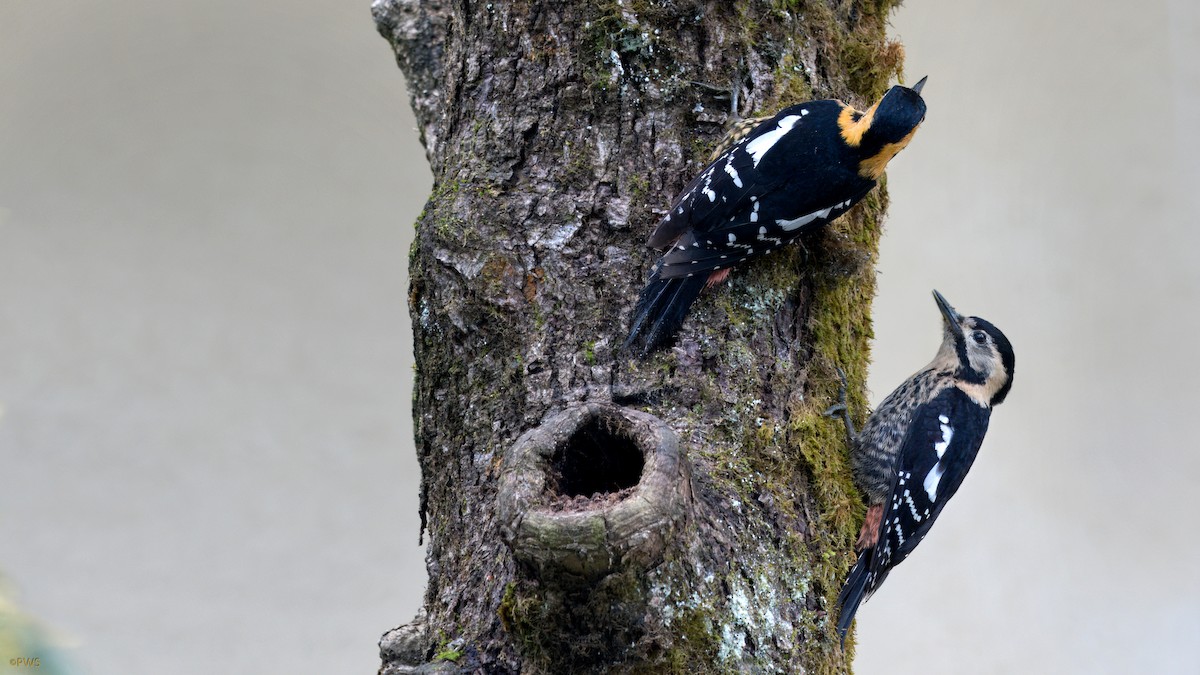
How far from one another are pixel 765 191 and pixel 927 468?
791mm

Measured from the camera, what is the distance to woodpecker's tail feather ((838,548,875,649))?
1834mm

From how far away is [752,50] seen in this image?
82.7 inches

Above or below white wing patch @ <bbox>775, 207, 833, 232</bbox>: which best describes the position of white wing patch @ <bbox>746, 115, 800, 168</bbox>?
above

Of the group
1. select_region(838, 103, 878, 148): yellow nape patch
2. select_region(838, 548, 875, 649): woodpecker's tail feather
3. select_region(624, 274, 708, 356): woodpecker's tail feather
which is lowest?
select_region(838, 548, 875, 649): woodpecker's tail feather

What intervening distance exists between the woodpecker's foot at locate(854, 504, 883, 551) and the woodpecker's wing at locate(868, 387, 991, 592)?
1cm

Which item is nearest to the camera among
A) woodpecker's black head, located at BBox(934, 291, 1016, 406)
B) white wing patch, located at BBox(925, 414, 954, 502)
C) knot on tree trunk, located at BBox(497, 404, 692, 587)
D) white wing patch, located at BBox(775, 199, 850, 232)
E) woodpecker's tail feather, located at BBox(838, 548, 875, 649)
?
knot on tree trunk, located at BBox(497, 404, 692, 587)

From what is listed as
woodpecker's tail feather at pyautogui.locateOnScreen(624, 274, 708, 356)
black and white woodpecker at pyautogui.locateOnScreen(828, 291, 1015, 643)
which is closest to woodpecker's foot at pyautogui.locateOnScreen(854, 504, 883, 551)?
black and white woodpecker at pyautogui.locateOnScreen(828, 291, 1015, 643)

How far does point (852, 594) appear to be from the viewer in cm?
190

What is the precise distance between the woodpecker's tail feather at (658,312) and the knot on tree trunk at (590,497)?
28 cm

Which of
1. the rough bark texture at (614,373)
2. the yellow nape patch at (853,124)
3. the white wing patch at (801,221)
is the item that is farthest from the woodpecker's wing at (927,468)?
the yellow nape patch at (853,124)

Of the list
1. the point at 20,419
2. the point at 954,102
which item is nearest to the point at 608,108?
the point at 954,102

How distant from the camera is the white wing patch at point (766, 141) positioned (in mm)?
2006

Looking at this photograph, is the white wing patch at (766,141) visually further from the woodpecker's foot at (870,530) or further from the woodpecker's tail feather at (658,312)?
the woodpecker's foot at (870,530)

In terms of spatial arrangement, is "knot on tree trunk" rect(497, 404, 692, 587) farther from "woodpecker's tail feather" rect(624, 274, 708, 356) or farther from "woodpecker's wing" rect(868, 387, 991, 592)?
"woodpecker's wing" rect(868, 387, 991, 592)
